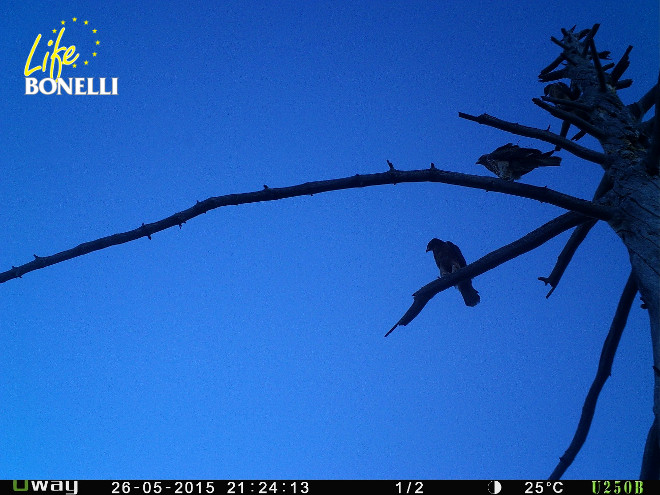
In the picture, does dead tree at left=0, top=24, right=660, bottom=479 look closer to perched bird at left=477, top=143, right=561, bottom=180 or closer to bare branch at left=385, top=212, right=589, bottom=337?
bare branch at left=385, top=212, right=589, bottom=337

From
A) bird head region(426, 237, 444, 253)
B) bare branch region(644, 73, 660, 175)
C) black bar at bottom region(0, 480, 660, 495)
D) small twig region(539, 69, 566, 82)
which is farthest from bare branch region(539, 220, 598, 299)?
bird head region(426, 237, 444, 253)

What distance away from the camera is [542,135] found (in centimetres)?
327

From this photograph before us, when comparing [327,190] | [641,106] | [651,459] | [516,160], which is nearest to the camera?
Answer: [651,459]

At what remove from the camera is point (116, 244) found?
264 centimetres

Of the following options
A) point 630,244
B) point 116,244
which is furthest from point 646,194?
point 116,244

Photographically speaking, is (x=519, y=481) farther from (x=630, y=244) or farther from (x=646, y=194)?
(x=646, y=194)

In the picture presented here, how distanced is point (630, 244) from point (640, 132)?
130 centimetres

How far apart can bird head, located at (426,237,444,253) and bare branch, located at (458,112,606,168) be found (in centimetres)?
289

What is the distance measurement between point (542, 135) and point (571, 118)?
0.79ft

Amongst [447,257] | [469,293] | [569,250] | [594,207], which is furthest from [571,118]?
[447,257]

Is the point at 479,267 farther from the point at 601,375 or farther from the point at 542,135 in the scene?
the point at 601,375

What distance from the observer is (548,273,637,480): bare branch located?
11.1ft

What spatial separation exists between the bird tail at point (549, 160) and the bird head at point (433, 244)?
204 centimetres

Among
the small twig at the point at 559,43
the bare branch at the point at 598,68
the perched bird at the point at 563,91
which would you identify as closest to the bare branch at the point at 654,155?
the bare branch at the point at 598,68
